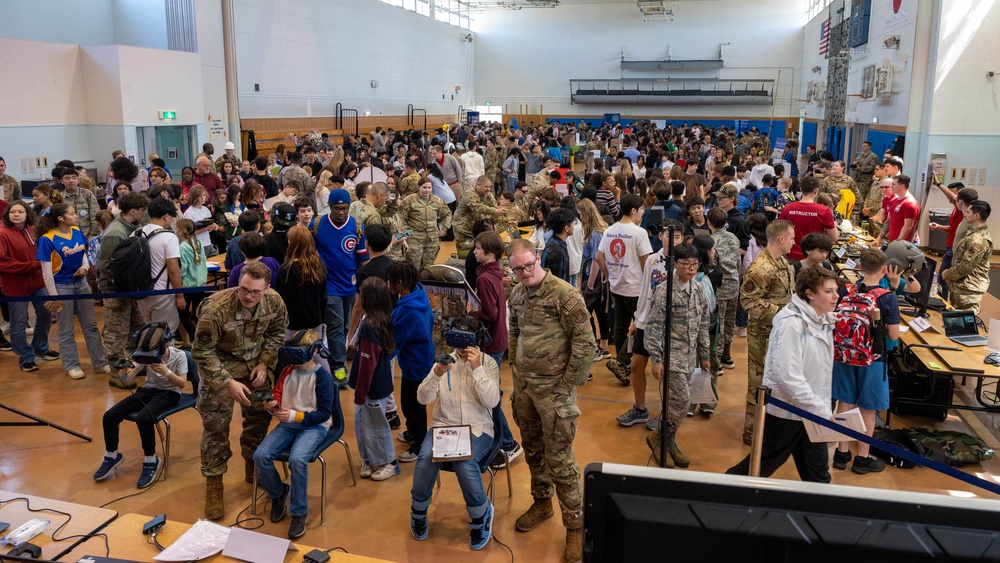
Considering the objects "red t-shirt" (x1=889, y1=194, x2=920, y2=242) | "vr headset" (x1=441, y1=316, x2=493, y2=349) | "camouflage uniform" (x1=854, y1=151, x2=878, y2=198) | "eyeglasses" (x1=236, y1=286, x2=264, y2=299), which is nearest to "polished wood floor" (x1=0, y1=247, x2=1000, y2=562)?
"vr headset" (x1=441, y1=316, x2=493, y2=349)

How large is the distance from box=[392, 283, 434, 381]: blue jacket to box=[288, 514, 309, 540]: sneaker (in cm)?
110

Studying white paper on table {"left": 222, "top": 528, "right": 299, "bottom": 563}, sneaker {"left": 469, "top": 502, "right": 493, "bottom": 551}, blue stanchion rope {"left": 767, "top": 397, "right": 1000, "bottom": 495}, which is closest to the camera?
white paper on table {"left": 222, "top": 528, "right": 299, "bottom": 563}

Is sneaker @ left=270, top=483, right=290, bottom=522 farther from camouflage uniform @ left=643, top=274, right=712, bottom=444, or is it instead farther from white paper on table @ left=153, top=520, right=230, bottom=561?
camouflage uniform @ left=643, top=274, right=712, bottom=444

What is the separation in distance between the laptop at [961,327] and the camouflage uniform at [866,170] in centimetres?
791

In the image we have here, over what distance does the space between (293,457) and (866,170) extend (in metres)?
12.3

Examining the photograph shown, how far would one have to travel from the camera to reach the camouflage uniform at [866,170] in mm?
12906

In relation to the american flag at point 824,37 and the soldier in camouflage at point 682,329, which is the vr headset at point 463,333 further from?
the american flag at point 824,37

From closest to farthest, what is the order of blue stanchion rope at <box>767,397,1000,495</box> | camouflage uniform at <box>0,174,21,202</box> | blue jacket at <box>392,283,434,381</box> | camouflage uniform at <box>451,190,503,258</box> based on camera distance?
blue stanchion rope at <box>767,397,1000,495</box>
blue jacket at <box>392,283,434,381</box>
camouflage uniform at <box>451,190,503,258</box>
camouflage uniform at <box>0,174,21,202</box>

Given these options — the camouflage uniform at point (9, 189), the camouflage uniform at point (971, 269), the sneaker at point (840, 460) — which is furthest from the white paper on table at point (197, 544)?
the camouflage uniform at point (9, 189)

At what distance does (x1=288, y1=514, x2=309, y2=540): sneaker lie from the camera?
423 centimetres

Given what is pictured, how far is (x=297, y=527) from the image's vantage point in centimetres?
423

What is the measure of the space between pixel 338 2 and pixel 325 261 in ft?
57.8

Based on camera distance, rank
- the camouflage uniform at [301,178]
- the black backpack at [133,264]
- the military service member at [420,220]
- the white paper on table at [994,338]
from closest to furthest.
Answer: the white paper on table at [994,338]
the black backpack at [133,264]
the military service member at [420,220]
the camouflage uniform at [301,178]

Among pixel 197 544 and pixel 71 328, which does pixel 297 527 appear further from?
pixel 71 328
